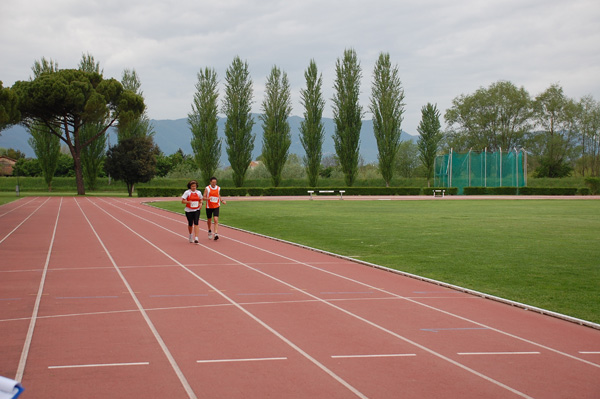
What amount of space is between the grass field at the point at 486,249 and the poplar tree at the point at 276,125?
Answer: 130 ft

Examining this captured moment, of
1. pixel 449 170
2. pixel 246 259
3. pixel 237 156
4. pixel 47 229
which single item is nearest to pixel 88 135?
pixel 237 156

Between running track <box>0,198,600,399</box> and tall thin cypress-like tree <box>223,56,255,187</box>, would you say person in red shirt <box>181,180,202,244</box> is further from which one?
tall thin cypress-like tree <box>223,56,255,187</box>

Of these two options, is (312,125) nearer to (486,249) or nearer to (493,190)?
(493,190)

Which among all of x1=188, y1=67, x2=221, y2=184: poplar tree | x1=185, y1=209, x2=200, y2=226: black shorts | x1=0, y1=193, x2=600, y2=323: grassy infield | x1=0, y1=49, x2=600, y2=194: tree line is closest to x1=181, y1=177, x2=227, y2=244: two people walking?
x1=185, y1=209, x2=200, y2=226: black shorts

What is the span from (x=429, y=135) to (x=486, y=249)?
190 feet

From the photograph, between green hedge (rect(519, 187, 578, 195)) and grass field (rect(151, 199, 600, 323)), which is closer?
grass field (rect(151, 199, 600, 323))

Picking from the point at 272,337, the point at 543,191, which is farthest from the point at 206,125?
the point at 272,337

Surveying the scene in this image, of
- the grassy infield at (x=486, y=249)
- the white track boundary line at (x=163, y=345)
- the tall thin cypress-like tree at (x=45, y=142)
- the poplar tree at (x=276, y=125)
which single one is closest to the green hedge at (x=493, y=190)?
the poplar tree at (x=276, y=125)

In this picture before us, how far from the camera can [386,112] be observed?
6431 cm

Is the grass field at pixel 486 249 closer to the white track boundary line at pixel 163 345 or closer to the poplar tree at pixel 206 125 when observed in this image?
the white track boundary line at pixel 163 345

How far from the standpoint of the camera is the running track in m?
4.61

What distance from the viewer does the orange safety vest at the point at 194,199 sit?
15266 millimetres

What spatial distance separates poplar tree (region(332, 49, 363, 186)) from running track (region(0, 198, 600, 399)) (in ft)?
172

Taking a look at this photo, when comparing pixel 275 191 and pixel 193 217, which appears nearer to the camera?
pixel 193 217
